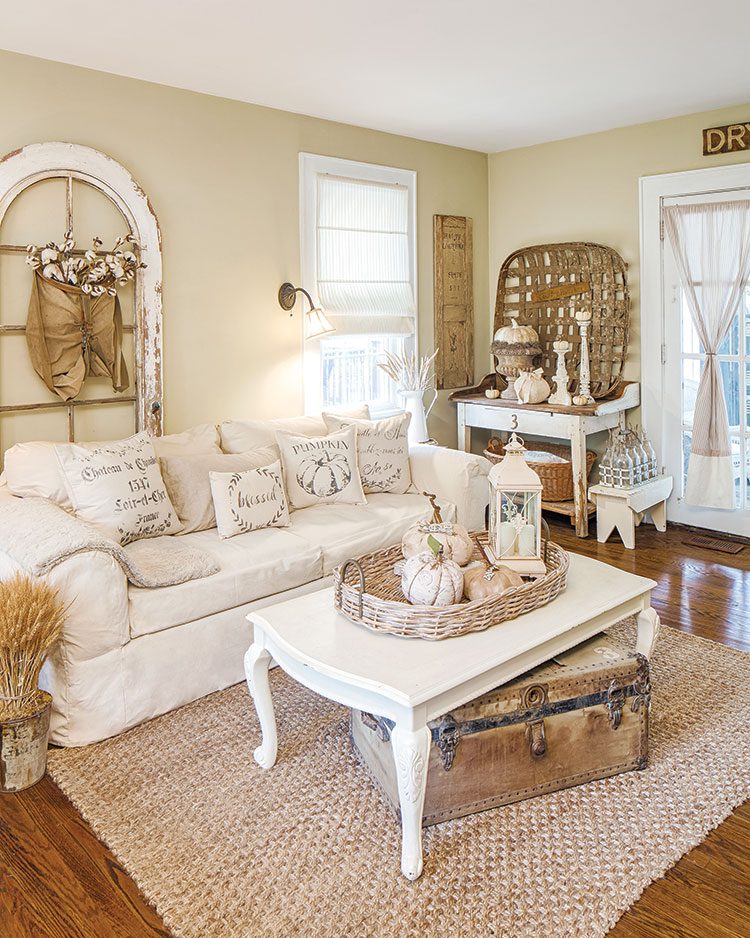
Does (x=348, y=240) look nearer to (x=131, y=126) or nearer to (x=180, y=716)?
(x=131, y=126)

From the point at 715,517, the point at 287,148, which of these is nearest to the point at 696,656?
the point at 715,517

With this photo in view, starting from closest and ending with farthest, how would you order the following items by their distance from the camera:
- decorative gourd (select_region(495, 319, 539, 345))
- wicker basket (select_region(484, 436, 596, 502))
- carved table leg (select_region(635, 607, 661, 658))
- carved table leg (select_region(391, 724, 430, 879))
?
carved table leg (select_region(391, 724, 430, 879)), carved table leg (select_region(635, 607, 661, 658)), wicker basket (select_region(484, 436, 596, 502)), decorative gourd (select_region(495, 319, 539, 345))

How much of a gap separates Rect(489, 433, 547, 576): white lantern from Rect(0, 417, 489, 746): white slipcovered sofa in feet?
3.11

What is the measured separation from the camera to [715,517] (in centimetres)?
478

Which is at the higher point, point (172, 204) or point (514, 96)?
point (514, 96)

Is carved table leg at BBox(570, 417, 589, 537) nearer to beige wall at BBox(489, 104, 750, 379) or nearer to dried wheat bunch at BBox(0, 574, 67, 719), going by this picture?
beige wall at BBox(489, 104, 750, 379)

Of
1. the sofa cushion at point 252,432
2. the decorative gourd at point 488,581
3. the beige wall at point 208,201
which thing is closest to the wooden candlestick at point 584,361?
the beige wall at point 208,201

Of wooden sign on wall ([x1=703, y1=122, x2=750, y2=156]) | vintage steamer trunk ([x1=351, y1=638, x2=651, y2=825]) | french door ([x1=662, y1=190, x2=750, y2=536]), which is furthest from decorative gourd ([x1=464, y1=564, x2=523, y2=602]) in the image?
wooden sign on wall ([x1=703, y1=122, x2=750, y2=156])

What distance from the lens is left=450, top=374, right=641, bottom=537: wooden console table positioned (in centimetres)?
461

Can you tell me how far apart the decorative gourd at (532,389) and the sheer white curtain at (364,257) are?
0.78 meters

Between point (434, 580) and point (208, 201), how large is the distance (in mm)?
2548

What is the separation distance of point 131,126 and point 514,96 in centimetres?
192

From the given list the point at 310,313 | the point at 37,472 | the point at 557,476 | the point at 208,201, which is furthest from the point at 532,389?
the point at 37,472

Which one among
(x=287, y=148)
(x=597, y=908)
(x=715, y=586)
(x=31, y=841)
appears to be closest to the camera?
(x=597, y=908)
